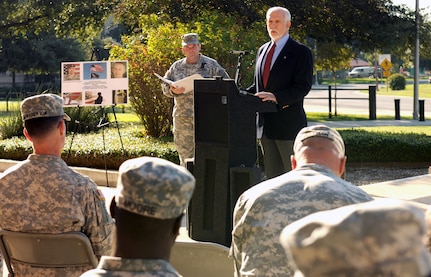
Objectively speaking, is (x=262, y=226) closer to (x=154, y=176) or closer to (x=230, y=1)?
(x=154, y=176)

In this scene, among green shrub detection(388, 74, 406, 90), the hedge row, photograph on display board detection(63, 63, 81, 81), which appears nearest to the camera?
photograph on display board detection(63, 63, 81, 81)

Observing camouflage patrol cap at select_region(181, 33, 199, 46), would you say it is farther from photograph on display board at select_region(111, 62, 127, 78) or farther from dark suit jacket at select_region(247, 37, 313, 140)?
photograph on display board at select_region(111, 62, 127, 78)

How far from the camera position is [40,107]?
4492 millimetres

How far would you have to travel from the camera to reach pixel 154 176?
2289 mm

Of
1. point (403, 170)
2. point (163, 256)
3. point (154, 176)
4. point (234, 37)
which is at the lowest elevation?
point (403, 170)

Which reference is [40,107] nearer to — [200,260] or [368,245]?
[200,260]

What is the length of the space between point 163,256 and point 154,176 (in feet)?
0.66

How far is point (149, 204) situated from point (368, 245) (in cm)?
88

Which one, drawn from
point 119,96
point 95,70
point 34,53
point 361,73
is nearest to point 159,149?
point 119,96

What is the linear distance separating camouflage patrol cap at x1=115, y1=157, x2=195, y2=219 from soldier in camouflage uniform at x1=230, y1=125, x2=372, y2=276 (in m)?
1.34

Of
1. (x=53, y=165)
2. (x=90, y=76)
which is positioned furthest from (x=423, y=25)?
(x=53, y=165)

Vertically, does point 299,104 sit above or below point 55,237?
above

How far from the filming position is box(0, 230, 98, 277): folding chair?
4238mm

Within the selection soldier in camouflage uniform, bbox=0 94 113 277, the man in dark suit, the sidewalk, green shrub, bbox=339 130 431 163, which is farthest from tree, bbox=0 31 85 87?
soldier in camouflage uniform, bbox=0 94 113 277
